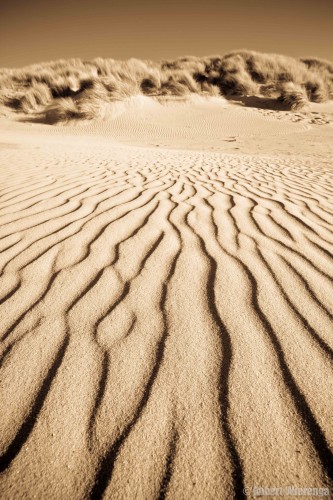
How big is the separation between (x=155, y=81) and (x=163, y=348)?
59.1 ft

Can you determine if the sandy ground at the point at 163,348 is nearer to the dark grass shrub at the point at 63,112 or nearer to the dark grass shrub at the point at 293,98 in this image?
the dark grass shrub at the point at 63,112

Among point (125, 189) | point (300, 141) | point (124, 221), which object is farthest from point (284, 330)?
point (300, 141)

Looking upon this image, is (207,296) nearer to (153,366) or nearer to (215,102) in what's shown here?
(153,366)

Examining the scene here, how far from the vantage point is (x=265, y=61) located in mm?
18953

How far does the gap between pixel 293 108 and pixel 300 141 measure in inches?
198

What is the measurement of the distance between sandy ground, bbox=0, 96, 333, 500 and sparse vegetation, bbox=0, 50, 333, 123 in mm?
12795

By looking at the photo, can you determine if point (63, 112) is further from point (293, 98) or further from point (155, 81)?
point (293, 98)

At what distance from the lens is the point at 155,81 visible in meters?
16.5

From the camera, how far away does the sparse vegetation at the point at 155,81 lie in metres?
14.4

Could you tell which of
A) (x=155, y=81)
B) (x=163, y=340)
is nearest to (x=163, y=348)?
(x=163, y=340)

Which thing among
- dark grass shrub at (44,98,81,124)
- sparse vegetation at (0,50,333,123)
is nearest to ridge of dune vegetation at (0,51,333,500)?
dark grass shrub at (44,98,81,124)

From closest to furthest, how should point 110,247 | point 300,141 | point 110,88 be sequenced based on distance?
point 110,247
point 300,141
point 110,88

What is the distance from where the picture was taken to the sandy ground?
0.96m

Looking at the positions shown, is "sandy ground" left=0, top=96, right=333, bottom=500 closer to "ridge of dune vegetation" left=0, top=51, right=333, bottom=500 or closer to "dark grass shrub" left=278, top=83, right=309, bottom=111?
"ridge of dune vegetation" left=0, top=51, right=333, bottom=500
